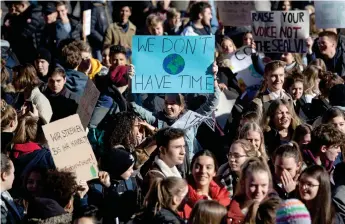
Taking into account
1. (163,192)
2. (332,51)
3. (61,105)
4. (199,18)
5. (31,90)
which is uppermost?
(199,18)

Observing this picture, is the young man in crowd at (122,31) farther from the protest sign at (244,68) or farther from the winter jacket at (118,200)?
the winter jacket at (118,200)

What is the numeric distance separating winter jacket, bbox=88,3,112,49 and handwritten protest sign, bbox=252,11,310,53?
3.81 metres

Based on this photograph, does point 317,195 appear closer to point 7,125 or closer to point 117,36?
point 7,125

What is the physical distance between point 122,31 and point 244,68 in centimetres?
342

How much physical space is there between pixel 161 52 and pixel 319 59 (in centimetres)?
272

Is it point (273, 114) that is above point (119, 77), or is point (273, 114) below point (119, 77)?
below

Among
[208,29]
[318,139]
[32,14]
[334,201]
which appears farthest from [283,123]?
[32,14]

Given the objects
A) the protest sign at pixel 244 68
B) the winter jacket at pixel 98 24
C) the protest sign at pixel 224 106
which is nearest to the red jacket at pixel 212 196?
the protest sign at pixel 224 106

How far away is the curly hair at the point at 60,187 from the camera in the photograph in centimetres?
1043

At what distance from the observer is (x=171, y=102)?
Answer: 1290 centimetres

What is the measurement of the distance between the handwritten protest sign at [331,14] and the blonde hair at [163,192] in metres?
6.60

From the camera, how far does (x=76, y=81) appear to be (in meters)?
14.0

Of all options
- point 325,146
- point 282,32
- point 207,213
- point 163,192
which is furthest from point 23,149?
point 282,32

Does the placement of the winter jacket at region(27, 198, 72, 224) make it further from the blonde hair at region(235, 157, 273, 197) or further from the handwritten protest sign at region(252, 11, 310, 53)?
the handwritten protest sign at region(252, 11, 310, 53)
